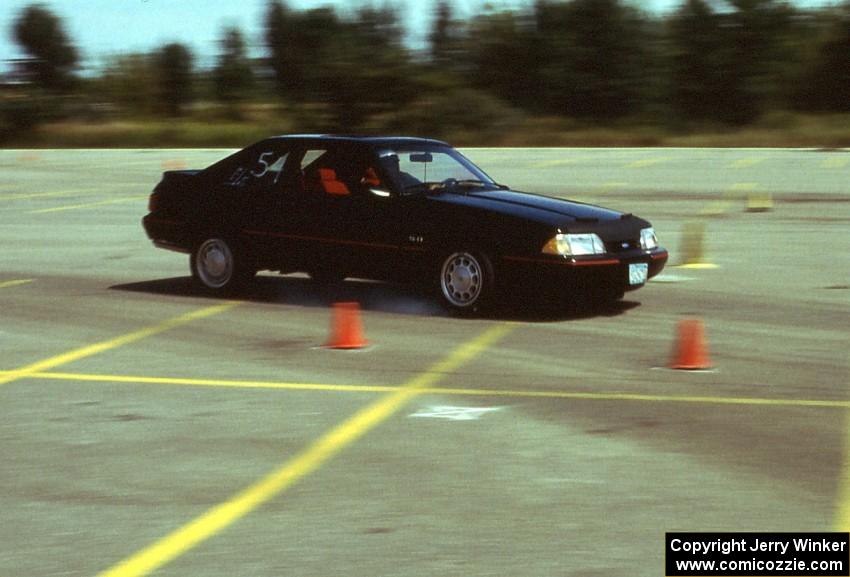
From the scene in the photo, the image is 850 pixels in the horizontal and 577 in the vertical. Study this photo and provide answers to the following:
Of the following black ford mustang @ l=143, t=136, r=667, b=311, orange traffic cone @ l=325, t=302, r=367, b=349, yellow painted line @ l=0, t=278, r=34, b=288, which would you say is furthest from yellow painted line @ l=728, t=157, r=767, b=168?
orange traffic cone @ l=325, t=302, r=367, b=349

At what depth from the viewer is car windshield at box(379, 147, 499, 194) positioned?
12.5 m

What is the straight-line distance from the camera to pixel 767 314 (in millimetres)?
12000

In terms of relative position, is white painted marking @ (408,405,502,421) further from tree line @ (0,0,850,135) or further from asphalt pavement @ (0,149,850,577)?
tree line @ (0,0,850,135)

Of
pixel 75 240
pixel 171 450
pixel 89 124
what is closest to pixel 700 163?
pixel 75 240

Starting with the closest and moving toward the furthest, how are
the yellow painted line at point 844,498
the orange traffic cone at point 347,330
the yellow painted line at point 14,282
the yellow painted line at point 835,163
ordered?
the yellow painted line at point 844,498 < the orange traffic cone at point 347,330 < the yellow painted line at point 14,282 < the yellow painted line at point 835,163

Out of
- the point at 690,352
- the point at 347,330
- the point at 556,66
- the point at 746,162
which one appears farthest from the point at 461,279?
the point at 556,66

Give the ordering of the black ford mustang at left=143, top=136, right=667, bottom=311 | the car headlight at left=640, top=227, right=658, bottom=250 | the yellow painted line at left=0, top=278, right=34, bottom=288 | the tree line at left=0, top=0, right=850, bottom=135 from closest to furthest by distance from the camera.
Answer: the black ford mustang at left=143, top=136, right=667, bottom=311
the car headlight at left=640, top=227, right=658, bottom=250
the yellow painted line at left=0, top=278, right=34, bottom=288
the tree line at left=0, top=0, right=850, bottom=135

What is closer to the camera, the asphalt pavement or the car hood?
the asphalt pavement

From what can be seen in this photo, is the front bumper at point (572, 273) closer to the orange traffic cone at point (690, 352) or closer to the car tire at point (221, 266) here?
the orange traffic cone at point (690, 352)

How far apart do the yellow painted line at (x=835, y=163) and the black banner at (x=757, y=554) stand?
31.5m

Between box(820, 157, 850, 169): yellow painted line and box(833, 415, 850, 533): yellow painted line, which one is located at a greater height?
box(820, 157, 850, 169): yellow painted line

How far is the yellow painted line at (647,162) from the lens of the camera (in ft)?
124

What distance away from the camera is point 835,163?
3725 cm

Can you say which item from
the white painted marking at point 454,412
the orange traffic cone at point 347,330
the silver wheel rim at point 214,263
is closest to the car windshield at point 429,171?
the silver wheel rim at point 214,263
